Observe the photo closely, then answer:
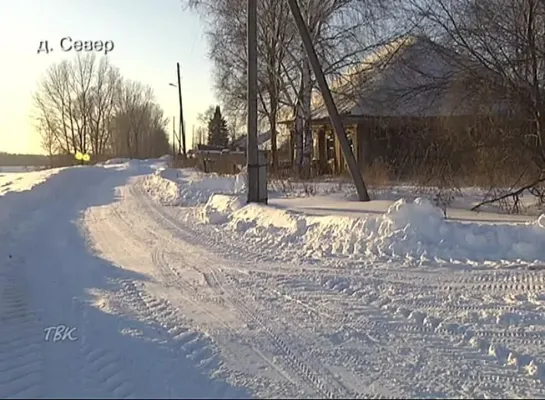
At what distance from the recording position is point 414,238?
356 inches

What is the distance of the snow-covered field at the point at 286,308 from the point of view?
172 inches

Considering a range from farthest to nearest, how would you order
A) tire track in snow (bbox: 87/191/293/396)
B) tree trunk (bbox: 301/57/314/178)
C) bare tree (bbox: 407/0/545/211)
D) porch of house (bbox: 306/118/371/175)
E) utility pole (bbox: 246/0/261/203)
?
porch of house (bbox: 306/118/371/175) < tree trunk (bbox: 301/57/314/178) < utility pole (bbox: 246/0/261/203) < bare tree (bbox: 407/0/545/211) < tire track in snow (bbox: 87/191/293/396)

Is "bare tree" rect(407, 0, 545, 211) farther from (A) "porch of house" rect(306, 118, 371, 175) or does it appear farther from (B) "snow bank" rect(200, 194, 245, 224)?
(A) "porch of house" rect(306, 118, 371, 175)

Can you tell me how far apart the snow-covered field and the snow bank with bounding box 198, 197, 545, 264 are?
0.03 m

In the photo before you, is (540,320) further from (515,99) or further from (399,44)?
(399,44)

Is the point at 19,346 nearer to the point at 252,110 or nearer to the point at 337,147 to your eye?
the point at 252,110

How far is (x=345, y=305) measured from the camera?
252 inches

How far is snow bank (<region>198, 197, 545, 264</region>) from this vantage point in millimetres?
8391

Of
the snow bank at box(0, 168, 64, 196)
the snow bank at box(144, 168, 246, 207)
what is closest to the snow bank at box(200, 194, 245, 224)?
the snow bank at box(144, 168, 246, 207)

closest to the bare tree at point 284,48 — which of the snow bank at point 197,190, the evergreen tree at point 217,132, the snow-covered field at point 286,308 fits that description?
the snow bank at point 197,190

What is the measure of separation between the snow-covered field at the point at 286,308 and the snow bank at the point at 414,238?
3 centimetres

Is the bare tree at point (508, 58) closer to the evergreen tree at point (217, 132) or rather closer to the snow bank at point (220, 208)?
the snow bank at point (220, 208)

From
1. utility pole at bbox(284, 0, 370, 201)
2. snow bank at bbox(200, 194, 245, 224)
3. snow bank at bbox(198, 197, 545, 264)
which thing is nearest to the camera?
snow bank at bbox(198, 197, 545, 264)

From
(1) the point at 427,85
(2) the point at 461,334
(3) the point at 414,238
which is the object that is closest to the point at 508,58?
(1) the point at 427,85
